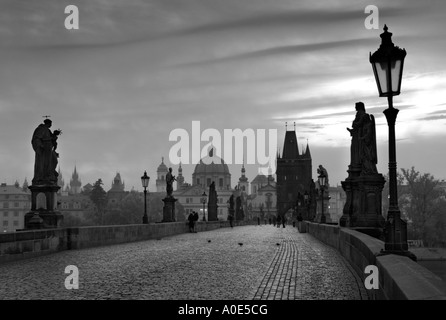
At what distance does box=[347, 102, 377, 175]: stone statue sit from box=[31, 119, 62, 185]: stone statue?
1064cm

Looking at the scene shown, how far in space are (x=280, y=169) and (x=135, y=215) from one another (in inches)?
2455

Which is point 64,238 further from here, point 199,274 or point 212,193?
point 212,193

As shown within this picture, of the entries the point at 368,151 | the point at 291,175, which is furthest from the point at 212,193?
the point at 291,175

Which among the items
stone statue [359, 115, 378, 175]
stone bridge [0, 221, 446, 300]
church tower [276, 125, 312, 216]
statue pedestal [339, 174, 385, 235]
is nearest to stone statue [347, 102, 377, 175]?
stone statue [359, 115, 378, 175]

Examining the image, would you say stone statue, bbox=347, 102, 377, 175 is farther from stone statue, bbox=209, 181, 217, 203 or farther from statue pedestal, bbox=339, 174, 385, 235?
stone statue, bbox=209, 181, 217, 203

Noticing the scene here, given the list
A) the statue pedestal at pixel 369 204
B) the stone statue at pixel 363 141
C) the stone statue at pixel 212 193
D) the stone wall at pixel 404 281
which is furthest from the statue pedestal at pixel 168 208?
the stone wall at pixel 404 281

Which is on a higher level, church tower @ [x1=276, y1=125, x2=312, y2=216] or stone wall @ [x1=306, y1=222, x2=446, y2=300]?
church tower @ [x1=276, y1=125, x2=312, y2=216]

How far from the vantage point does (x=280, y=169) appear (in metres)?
178

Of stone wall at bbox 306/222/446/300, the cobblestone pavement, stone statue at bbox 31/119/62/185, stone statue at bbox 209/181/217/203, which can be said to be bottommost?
the cobblestone pavement

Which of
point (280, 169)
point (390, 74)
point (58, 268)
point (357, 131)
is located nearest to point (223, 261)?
point (58, 268)

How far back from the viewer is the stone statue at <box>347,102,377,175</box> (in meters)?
19.8

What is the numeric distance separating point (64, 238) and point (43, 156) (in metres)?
3.87

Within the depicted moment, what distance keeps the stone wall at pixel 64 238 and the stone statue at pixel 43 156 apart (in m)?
2.45
